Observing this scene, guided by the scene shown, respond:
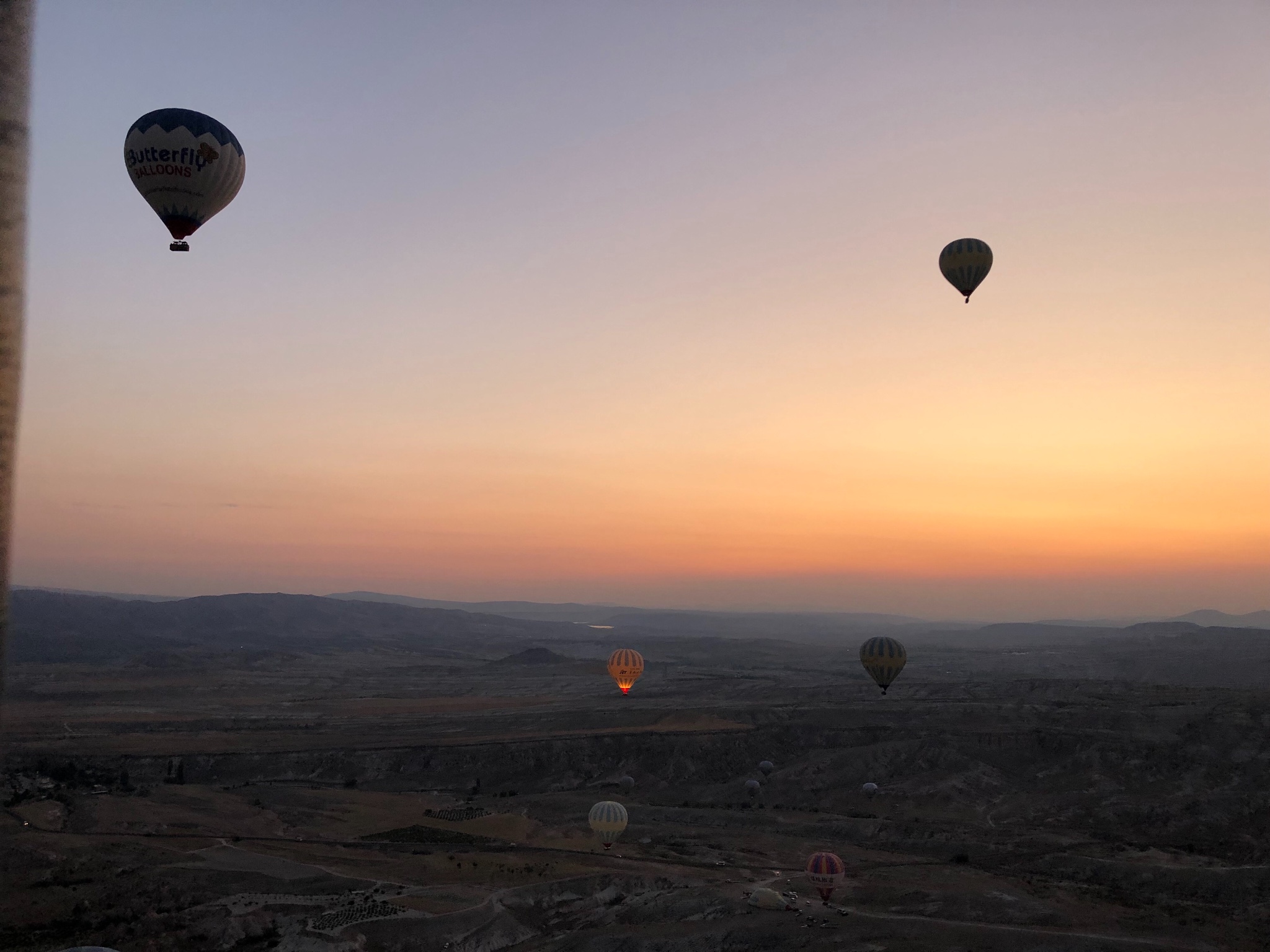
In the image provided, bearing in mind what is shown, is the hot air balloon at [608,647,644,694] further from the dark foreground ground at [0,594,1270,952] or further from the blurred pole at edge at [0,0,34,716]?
the blurred pole at edge at [0,0,34,716]

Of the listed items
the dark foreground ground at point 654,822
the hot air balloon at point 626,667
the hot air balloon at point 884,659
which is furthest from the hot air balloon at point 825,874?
the hot air balloon at point 626,667

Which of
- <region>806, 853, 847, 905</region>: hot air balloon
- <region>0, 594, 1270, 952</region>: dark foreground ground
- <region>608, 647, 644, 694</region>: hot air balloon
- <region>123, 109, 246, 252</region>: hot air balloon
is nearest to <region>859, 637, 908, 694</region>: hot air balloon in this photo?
<region>0, 594, 1270, 952</region>: dark foreground ground

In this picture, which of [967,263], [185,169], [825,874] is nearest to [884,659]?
[825,874]

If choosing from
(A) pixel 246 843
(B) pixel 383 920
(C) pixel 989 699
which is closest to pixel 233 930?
(B) pixel 383 920

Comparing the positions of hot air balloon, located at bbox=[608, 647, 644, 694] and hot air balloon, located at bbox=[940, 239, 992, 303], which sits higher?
hot air balloon, located at bbox=[940, 239, 992, 303]

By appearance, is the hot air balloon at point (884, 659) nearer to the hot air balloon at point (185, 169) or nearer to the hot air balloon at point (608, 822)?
the hot air balloon at point (608, 822)
